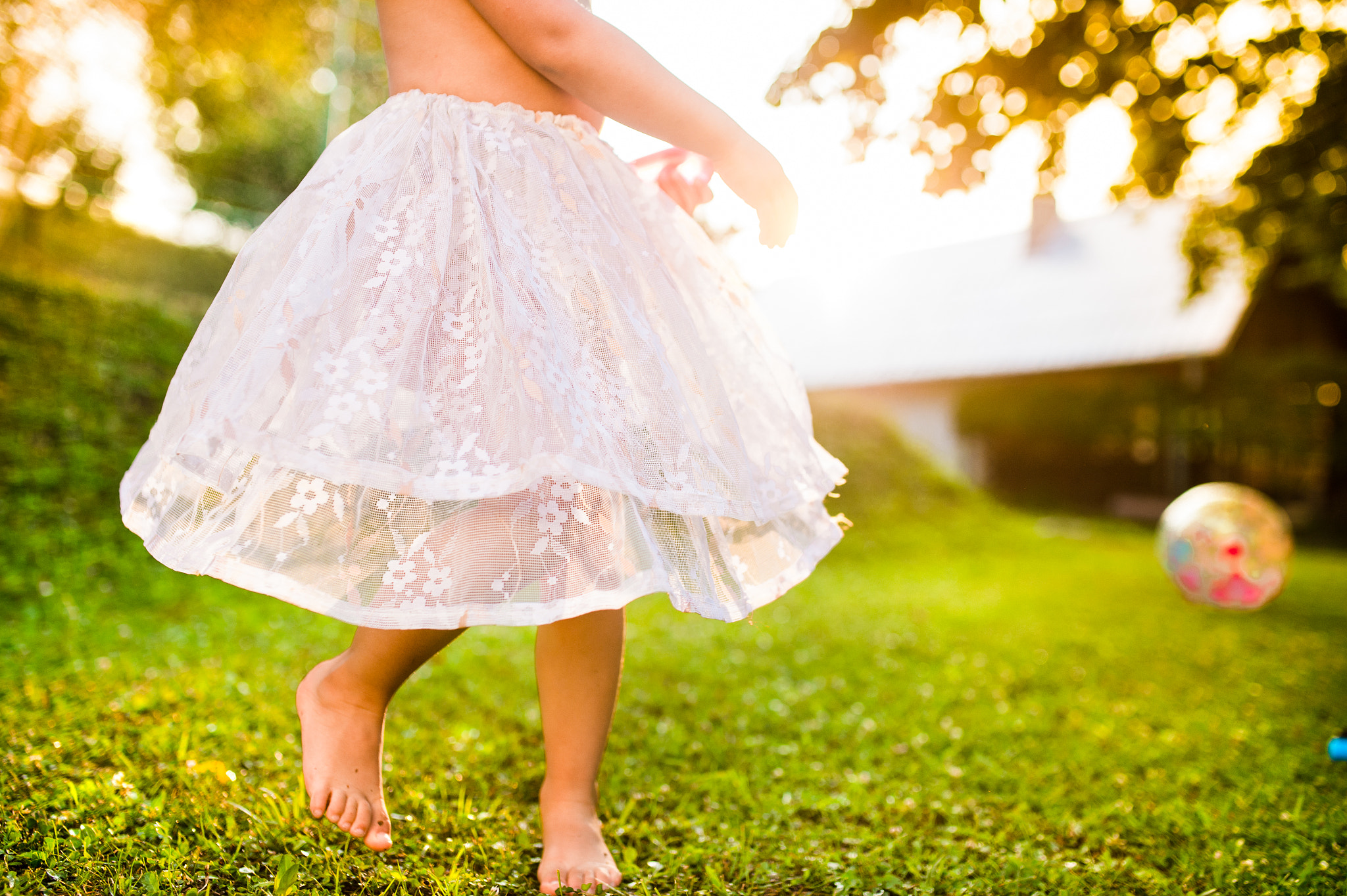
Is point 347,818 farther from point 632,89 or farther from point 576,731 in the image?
point 632,89

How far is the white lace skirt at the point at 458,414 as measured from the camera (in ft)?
3.24

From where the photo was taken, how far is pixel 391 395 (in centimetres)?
100

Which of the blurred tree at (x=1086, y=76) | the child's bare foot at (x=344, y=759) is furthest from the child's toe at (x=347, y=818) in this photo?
the blurred tree at (x=1086, y=76)

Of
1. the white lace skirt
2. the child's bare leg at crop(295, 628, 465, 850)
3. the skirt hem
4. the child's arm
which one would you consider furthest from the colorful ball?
the child's bare leg at crop(295, 628, 465, 850)

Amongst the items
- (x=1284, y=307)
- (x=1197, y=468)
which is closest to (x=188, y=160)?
(x=1197, y=468)

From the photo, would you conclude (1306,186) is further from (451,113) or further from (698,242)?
(451,113)

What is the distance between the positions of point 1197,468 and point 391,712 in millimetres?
12192

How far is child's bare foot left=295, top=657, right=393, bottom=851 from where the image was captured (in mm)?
1174

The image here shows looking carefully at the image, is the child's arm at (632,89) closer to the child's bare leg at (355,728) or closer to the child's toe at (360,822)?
A: the child's bare leg at (355,728)

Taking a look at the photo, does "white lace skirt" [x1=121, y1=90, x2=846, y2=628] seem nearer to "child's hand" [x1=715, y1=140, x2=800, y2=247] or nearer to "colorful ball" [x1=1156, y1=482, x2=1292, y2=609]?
"child's hand" [x1=715, y1=140, x2=800, y2=247]

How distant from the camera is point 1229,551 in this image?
402cm

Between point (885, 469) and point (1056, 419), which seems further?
point (1056, 419)

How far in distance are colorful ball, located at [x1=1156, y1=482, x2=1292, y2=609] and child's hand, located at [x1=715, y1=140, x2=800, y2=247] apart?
149 inches

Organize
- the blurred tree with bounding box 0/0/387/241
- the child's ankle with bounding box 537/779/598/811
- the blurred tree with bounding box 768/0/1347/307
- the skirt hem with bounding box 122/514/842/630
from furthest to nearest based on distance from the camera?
the blurred tree with bounding box 0/0/387/241 < the blurred tree with bounding box 768/0/1347/307 < the child's ankle with bounding box 537/779/598/811 < the skirt hem with bounding box 122/514/842/630
